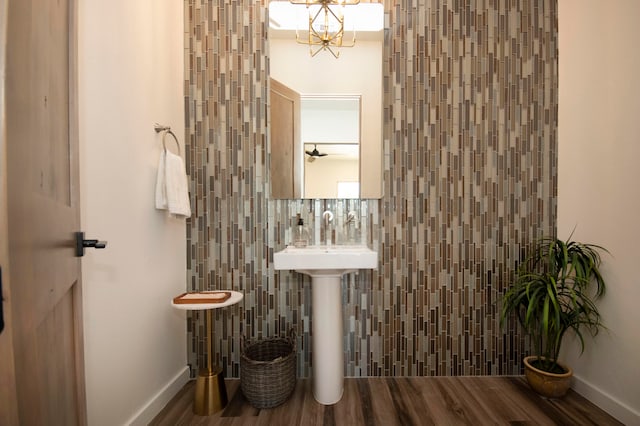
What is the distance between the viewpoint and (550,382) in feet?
5.48

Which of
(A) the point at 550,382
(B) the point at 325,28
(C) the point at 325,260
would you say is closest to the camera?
(C) the point at 325,260

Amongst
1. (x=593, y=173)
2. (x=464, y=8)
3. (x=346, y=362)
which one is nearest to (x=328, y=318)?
(x=346, y=362)

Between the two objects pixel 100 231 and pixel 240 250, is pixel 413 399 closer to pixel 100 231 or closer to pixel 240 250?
pixel 240 250

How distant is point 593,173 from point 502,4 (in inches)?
49.2

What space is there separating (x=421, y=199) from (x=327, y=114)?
86 centimetres

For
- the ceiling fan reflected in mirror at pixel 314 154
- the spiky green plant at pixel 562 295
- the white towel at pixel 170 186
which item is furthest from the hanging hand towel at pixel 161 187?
the spiky green plant at pixel 562 295

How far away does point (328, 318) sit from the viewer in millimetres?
1635

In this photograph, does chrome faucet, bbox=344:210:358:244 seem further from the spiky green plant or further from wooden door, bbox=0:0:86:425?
wooden door, bbox=0:0:86:425

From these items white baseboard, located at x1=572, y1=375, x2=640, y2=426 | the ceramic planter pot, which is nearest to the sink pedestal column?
the ceramic planter pot

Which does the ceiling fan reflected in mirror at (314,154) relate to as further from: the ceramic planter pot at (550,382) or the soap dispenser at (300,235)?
the ceramic planter pot at (550,382)

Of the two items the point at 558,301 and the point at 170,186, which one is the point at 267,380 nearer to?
the point at 170,186

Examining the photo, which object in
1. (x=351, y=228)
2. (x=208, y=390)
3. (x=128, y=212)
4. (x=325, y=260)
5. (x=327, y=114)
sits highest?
(x=327, y=114)

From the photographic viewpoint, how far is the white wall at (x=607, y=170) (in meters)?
1.49

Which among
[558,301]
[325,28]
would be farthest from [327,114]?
[558,301]
